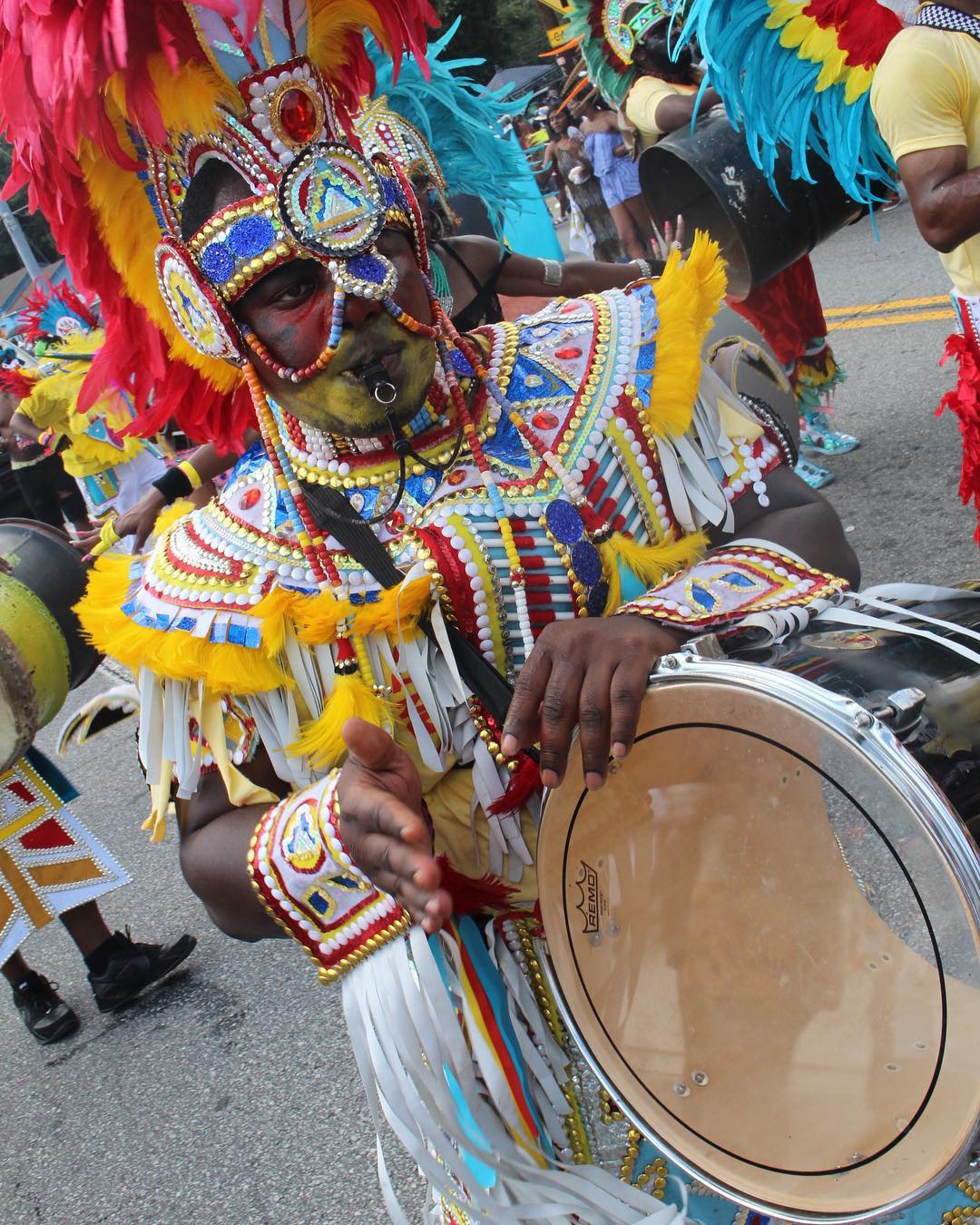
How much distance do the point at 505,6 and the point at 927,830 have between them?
30676 millimetres

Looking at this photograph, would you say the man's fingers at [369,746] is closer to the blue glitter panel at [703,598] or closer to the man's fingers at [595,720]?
the man's fingers at [595,720]

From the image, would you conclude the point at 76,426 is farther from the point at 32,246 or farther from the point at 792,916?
the point at 32,246

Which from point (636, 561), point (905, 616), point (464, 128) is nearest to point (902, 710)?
point (905, 616)

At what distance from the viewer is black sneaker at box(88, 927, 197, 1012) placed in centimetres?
368

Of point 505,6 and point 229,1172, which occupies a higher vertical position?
point 505,6

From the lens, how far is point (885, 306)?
7.43 m

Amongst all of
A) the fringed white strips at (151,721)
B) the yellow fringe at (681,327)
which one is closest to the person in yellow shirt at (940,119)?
the yellow fringe at (681,327)

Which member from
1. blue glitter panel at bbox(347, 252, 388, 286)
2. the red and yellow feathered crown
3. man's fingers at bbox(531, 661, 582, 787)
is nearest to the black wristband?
the red and yellow feathered crown

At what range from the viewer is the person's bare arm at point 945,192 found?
2.70 meters

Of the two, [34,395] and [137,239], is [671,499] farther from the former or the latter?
[34,395]

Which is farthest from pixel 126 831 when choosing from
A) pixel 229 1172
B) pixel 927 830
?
pixel 927 830

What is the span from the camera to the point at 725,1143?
1.44 meters

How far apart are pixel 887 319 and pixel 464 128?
4.57m

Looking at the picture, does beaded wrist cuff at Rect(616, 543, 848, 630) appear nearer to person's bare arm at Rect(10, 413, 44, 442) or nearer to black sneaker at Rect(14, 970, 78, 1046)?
black sneaker at Rect(14, 970, 78, 1046)
